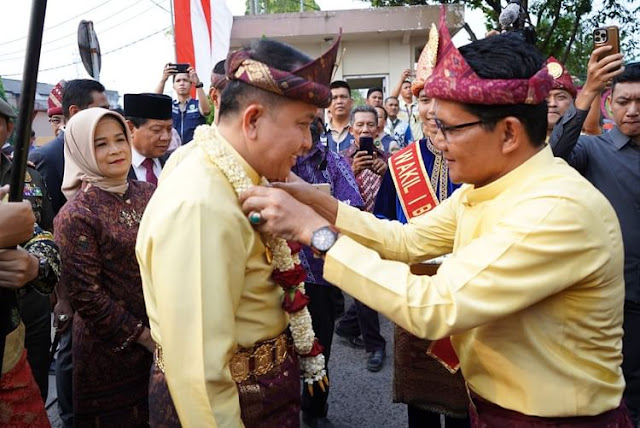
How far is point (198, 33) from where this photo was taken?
7.70 metres

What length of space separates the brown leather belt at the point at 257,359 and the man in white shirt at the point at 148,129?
8.09ft

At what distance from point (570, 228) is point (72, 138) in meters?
2.69

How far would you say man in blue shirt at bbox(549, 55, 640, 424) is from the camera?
10.1 feet

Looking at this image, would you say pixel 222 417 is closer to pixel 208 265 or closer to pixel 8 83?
pixel 208 265

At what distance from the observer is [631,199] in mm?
3146

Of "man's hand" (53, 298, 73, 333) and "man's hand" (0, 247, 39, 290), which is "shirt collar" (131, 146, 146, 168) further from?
"man's hand" (0, 247, 39, 290)

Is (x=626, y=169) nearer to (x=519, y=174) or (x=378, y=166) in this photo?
(x=519, y=174)

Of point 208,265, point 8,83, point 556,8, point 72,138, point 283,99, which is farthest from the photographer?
point 8,83

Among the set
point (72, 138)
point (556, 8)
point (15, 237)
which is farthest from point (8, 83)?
point (15, 237)

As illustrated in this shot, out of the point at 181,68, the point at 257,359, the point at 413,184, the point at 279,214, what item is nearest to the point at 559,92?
the point at 413,184

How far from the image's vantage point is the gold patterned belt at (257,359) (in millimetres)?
1724

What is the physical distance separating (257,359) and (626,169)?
2642mm

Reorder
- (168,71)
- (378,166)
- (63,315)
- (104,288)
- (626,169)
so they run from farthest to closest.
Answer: (168,71) → (378,166) → (63,315) → (626,169) → (104,288)

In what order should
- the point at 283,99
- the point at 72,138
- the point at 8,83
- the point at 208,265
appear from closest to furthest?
the point at 208,265, the point at 283,99, the point at 72,138, the point at 8,83
